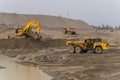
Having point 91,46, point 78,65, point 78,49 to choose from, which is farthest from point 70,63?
point 78,49

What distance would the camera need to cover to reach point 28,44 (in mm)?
45531

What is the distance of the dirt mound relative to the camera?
45.5m

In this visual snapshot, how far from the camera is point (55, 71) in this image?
24234 mm

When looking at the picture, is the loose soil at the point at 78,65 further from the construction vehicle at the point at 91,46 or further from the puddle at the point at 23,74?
the construction vehicle at the point at 91,46

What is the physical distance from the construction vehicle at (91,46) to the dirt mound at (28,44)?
10947 millimetres

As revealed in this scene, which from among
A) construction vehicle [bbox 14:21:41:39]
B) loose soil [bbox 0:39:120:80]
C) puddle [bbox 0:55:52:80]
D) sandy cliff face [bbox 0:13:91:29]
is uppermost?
sandy cliff face [bbox 0:13:91:29]

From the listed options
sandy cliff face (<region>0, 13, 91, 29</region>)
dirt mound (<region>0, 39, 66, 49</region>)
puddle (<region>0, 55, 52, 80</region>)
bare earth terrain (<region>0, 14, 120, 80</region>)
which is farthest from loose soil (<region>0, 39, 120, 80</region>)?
Result: sandy cliff face (<region>0, 13, 91, 29</region>)

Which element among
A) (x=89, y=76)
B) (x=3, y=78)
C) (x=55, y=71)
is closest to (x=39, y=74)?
(x=55, y=71)

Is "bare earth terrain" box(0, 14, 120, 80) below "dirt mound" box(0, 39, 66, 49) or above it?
below

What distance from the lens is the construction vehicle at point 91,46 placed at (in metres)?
33.3

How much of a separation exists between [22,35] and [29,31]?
4.39ft

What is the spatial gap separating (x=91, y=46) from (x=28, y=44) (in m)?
13.9

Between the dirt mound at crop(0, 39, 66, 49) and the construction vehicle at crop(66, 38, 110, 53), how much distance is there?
1095 centimetres

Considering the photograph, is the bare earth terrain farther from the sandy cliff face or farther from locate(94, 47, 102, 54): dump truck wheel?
the sandy cliff face
